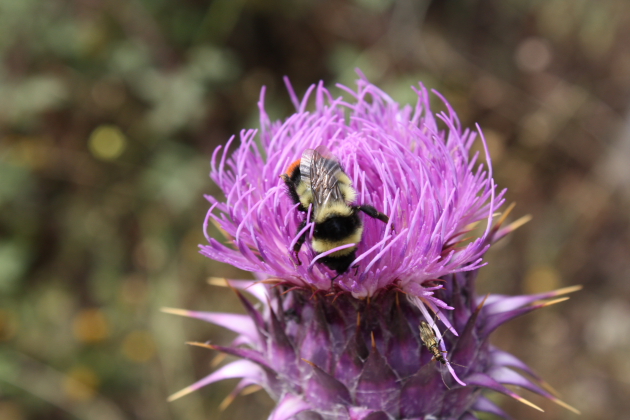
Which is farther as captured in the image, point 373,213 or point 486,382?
point 486,382

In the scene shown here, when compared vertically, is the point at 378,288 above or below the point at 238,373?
above

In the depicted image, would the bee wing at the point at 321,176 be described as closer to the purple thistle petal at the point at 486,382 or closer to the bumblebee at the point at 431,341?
the bumblebee at the point at 431,341

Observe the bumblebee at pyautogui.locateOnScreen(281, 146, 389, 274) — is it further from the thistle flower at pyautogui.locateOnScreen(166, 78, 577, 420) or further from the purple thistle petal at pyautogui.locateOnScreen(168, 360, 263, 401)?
the purple thistle petal at pyautogui.locateOnScreen(168, 360, 263, 401)

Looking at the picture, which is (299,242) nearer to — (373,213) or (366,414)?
(373,213)

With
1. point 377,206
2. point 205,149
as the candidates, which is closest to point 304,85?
point 205,149

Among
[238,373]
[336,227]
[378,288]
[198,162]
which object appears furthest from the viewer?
[198,162]

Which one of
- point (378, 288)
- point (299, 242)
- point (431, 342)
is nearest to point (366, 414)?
point (431, 342)

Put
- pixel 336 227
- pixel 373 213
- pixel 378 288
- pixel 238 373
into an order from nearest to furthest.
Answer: pixel 336 227, pixel 373 213, pixel 378 288, pixel 238 373

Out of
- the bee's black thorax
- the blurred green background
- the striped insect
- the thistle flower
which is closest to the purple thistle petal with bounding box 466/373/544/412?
the thistle flower

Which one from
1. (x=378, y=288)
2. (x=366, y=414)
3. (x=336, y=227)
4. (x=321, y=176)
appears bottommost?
(x=366, y=414)
